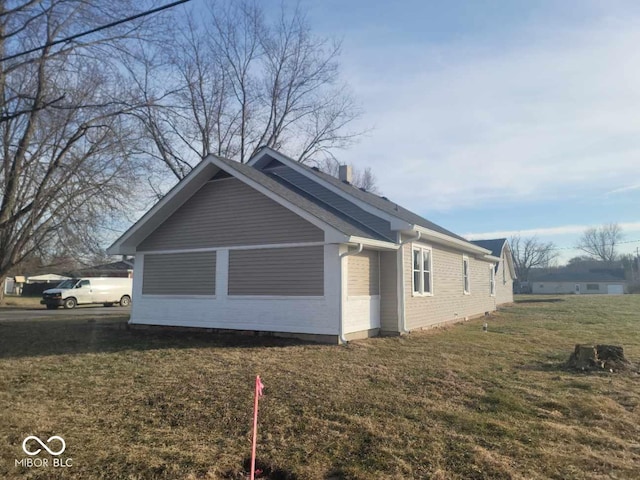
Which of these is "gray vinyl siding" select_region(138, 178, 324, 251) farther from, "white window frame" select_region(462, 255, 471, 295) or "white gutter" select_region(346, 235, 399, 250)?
"white window frame" select_region(462, 255, 471, 295)

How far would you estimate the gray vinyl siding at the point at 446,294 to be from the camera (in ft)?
43.9

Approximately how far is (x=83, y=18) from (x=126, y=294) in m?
21.5

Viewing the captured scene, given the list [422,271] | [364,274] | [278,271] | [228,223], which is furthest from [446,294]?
[228,223]

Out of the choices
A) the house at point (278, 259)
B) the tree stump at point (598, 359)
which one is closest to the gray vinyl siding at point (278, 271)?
the house at point (278, 259)

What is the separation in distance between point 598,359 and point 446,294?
8.02 meters

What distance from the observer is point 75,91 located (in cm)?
1309

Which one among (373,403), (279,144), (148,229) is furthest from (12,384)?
(279,144)

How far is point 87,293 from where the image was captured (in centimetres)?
2789

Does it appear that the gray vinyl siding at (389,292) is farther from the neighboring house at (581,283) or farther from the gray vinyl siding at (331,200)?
the neighboring house at (581,283)

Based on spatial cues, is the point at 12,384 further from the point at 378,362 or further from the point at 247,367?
the point at 378,362

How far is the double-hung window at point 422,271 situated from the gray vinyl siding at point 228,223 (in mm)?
4211

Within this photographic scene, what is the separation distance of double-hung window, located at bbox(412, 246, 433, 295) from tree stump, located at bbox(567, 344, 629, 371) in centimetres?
538

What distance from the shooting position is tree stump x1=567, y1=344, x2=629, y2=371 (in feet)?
27.7

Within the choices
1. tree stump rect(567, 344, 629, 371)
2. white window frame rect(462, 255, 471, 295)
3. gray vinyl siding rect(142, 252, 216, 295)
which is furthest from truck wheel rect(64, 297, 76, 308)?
tree stump rect(567, 344, 629, 371)
